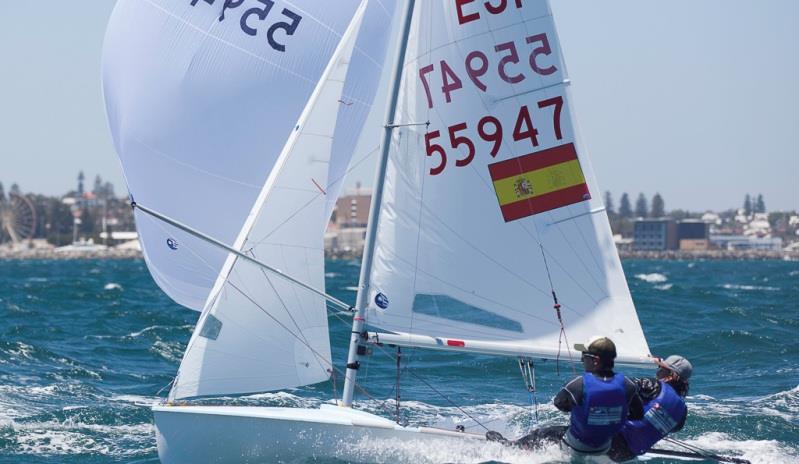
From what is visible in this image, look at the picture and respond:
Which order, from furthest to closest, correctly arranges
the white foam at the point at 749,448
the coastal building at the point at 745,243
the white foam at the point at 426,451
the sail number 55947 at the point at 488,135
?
the coastal building at the point at 745,243 < the white foam at the point at 749,448 < the sail number 55947 at the point at 488,135 < the white foam at the point at 426,451

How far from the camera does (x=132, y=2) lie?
11.7 m

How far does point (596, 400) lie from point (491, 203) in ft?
7.26

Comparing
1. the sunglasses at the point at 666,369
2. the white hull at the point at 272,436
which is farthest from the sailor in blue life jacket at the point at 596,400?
the white hull at the point at 272,436

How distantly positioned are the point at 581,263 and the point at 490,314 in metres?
0.91

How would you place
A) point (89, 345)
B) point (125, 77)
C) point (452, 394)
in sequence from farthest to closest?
point (89, 345) → point (452, 394) → point (125, 77)

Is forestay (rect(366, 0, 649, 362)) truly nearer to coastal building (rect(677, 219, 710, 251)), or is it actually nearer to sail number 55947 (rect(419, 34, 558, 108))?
sail number 55947 (rect(419, 34, 558, 108))

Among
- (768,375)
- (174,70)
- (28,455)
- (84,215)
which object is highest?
(84,215)

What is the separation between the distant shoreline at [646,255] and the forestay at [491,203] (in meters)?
130

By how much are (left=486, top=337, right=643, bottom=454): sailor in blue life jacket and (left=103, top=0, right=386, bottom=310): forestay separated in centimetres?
342

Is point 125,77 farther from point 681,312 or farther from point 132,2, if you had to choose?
point 681,312

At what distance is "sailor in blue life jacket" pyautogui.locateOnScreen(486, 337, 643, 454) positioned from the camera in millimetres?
8977

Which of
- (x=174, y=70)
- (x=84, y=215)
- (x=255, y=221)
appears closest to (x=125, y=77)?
(x=174, y=70)

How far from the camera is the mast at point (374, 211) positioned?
10.1m

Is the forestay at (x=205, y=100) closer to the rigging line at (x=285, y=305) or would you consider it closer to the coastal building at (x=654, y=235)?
the rigging line at (x=285, y=305)
